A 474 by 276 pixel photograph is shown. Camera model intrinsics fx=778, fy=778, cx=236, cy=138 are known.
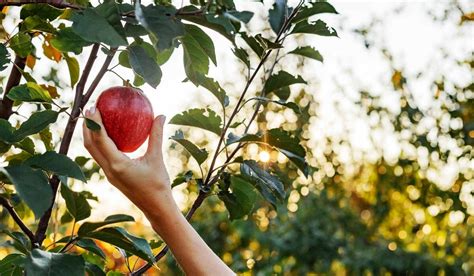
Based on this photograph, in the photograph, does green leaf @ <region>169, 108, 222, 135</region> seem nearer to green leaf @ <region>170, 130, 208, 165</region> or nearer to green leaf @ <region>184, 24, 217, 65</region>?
green leaf @ <region>170, 130, 208, 165</region>

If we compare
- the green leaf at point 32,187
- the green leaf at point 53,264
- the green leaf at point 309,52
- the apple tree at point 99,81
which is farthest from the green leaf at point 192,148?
the green leaf at point 32,187

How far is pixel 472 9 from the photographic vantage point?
4520 mm

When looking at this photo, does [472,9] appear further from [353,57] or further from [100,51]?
[100,51]

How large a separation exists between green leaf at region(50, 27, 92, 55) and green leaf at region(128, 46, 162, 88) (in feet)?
0.23

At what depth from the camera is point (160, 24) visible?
2.81 feet

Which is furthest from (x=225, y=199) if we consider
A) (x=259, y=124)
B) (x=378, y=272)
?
(x=259, y=124)

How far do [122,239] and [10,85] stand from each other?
0.39 metres

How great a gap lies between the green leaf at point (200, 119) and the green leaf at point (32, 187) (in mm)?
463

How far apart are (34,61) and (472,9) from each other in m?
3.54

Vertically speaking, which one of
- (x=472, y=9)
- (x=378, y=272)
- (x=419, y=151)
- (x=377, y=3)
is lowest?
(x=378, y=272)

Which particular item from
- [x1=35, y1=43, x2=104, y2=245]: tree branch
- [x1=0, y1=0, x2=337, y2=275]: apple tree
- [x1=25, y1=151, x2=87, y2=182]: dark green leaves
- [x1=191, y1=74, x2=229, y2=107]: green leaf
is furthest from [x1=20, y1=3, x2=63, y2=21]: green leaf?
[x1=25, y1=151, x2=87, y2=182]: dark green leaves

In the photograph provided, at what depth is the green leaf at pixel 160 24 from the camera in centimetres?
84

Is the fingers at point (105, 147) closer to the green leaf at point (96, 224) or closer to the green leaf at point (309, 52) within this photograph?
the green leaf at point (96, 224)

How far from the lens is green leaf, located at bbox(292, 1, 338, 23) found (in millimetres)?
1183
